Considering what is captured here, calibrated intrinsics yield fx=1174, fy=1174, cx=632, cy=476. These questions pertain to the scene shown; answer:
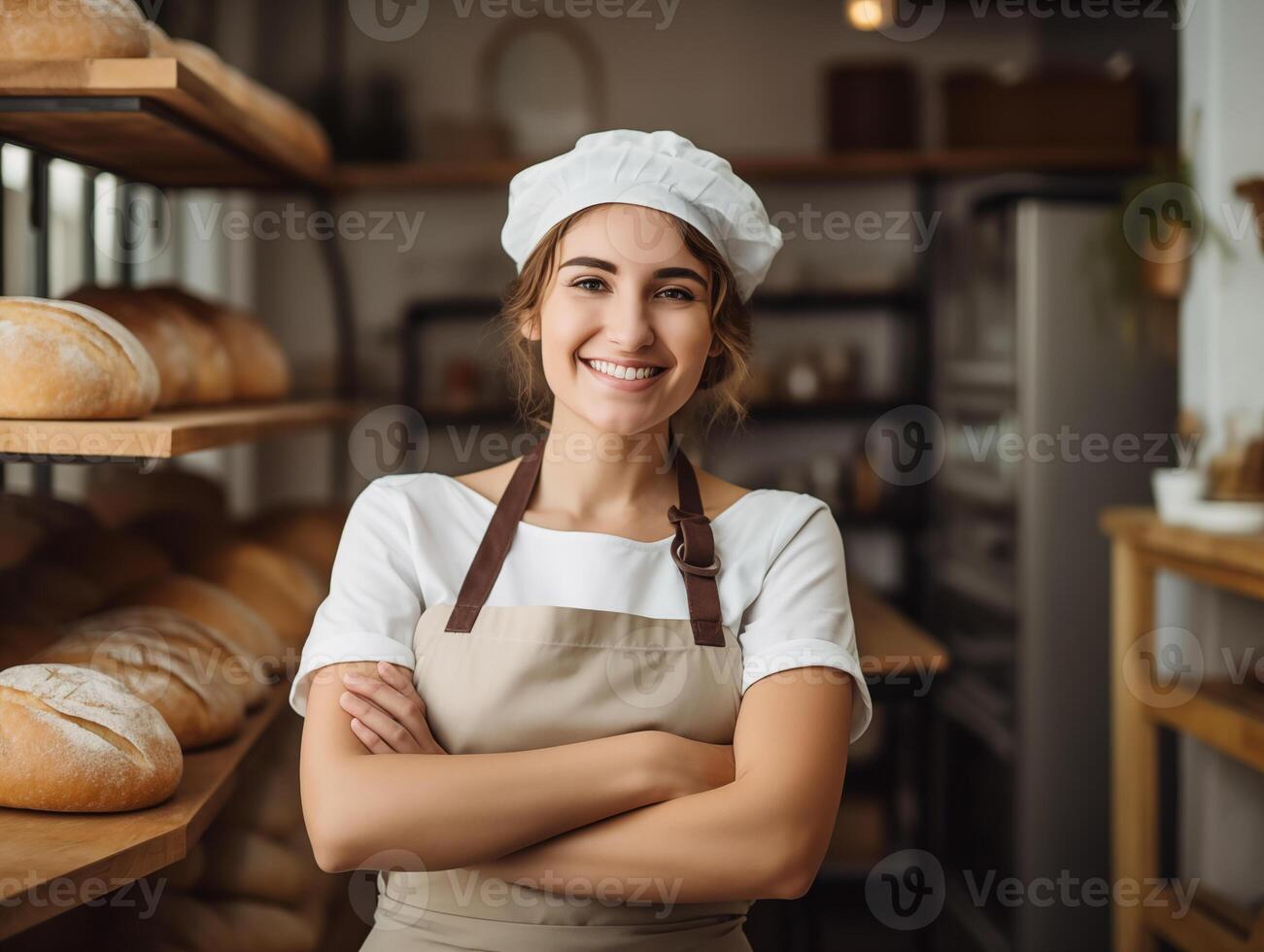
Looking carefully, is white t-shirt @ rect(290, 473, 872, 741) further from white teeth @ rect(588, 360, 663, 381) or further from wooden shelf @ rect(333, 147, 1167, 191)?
wooden shelf @ rect(333, 147, 1167, 191)

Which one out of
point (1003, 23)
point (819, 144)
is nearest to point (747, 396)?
point (819, 144)

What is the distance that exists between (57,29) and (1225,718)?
2.28 meters

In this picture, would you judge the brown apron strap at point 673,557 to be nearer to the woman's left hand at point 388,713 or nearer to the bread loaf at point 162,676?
the woman's left hand at point 388,713

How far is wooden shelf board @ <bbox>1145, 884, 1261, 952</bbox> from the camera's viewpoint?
89.3 inches

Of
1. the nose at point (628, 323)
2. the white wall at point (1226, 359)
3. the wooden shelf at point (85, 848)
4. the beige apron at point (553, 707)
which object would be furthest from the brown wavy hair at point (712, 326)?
the white wall at point (1226, 359)

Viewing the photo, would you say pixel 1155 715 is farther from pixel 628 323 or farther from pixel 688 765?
pixel 628 323

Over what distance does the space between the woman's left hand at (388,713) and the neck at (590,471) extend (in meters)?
0.33

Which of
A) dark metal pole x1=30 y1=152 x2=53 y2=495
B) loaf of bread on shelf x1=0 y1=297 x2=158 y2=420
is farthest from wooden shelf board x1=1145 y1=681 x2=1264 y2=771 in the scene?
dark metal pole x1=30 y1=152 x2=53 y2=495

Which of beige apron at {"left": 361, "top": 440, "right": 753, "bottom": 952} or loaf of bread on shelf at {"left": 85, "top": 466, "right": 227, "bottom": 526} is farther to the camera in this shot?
loaf of bread on shelf at {"left": 85, "top": 466, "right": 227, "bottom": 526}

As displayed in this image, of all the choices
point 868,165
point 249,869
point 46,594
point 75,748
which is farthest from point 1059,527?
point 75,748

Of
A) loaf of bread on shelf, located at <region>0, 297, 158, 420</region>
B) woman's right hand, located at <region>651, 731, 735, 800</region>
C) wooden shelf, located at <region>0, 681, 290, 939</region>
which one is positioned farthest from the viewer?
loaf of bread on shelf, located at <region>0, 297, 158, 420</region>

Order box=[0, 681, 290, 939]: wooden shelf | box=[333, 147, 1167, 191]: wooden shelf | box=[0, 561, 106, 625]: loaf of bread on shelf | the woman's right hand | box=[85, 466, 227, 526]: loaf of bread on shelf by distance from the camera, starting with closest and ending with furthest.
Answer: box=[0, 681, 290, 939]: wooden shelf < the woman's right hand < box=[0, 561, 106, 625]: loaf of bread on shelf < box=[85, 466, 227, 526]: loaf of bread on shelf < box=[333, 147, 1167, 191]: wooden shelf

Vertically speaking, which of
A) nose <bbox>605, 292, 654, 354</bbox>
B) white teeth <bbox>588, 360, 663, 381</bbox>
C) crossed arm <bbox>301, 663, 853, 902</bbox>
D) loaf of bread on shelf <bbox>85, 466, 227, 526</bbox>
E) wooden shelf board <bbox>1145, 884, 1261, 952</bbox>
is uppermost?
nose <bbox>605, 292, 654, 354</bbox>

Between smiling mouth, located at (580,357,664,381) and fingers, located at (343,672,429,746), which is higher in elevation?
smiling mouth, located at (580,357,664,381)
